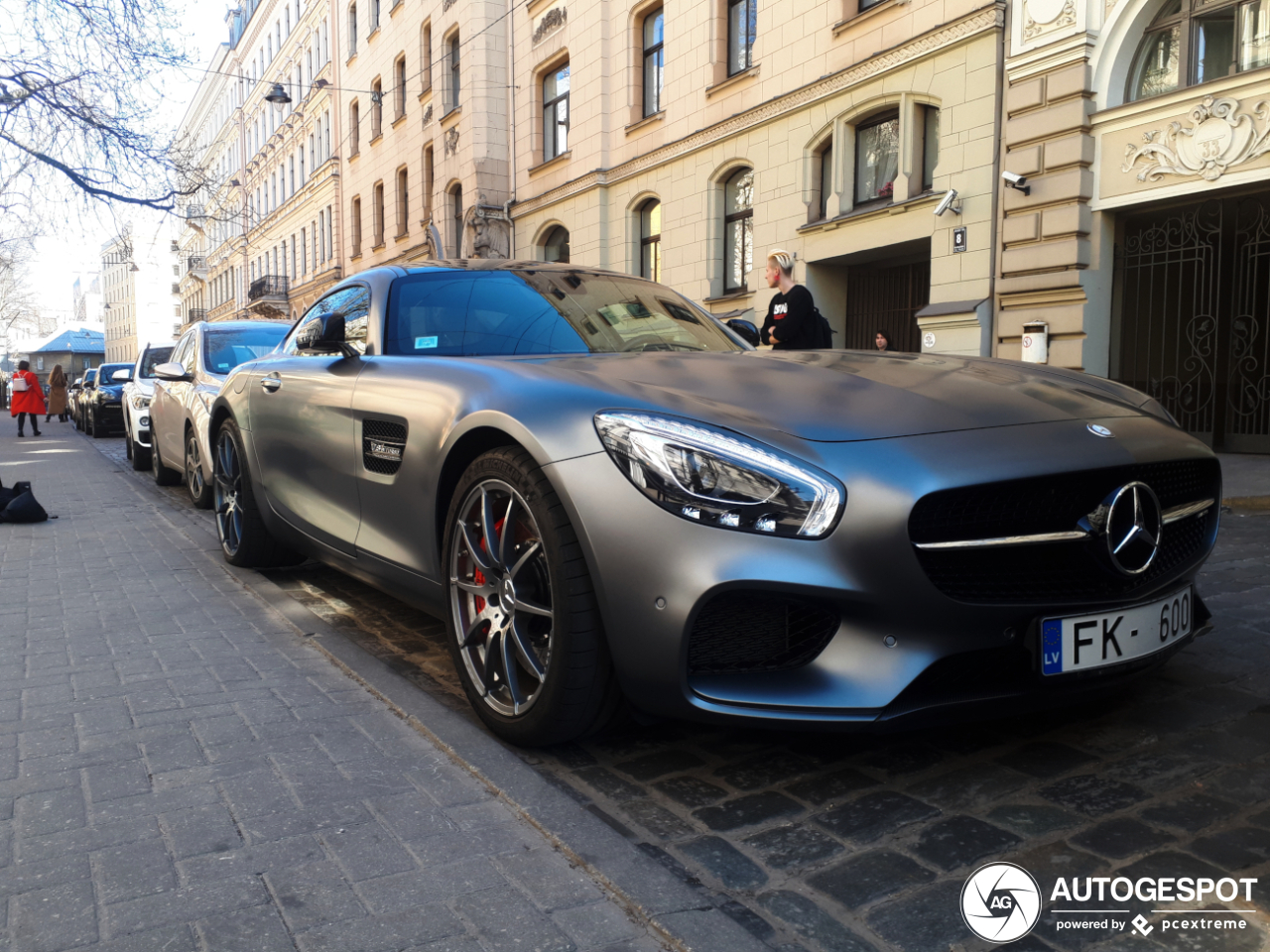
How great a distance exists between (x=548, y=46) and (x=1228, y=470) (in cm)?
1699

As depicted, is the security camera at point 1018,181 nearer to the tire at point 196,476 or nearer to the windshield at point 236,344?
the windshield at point 236,344

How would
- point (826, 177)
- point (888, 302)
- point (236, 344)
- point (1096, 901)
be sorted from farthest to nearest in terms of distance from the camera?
point (826, 177) → point (888, 302) → point (236, 344) → point (1096, 901)

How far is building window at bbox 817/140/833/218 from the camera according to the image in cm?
1455

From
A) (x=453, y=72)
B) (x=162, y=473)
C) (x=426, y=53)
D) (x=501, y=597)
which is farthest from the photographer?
(x=426, y=53)

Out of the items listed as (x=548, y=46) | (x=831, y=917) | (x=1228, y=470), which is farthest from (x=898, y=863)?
(x=548, y=46)

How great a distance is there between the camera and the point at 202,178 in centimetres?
1758

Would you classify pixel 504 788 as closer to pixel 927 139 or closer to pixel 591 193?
pixel 927 139

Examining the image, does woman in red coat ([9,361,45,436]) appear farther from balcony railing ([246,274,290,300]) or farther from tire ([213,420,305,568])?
balcony railing ([246,274,290,300])

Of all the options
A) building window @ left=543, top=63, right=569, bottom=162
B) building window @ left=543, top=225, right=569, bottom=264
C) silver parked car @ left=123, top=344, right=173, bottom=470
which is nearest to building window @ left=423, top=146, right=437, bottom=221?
building window @ left=543, top=63, right=569, bottom=162

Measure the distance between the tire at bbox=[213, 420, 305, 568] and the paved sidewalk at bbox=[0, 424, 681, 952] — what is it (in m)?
1.05

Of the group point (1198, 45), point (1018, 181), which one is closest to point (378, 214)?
point (1018, 181)

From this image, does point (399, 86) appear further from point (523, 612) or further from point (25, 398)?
point (523, 612)

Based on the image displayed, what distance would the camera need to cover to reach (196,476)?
825 centimetres

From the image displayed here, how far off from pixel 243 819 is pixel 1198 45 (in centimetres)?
1152
